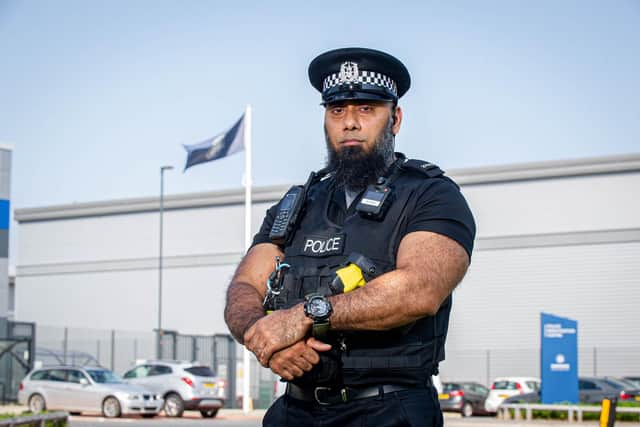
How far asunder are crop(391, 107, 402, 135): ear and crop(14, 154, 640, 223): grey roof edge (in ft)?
127

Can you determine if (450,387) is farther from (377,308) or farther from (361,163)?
(377,308)

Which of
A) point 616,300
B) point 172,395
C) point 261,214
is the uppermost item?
point 261,214

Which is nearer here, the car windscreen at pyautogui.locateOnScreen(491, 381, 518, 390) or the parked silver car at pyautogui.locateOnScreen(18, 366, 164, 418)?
the parked silver car at pyautogui.locateOnScreen(18, 366, 164, 418)

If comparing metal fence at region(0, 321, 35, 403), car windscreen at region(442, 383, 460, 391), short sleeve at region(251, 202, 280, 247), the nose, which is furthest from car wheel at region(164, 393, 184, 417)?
the nose

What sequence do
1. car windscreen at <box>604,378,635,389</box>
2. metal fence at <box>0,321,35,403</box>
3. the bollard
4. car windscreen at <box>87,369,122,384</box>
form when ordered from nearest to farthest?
the bollard, car windscreen at <box>87,369,122,384</box>, car windscreen at <box>604,378,635,389</box>, metal fence at <box>0,321,35,403</box>

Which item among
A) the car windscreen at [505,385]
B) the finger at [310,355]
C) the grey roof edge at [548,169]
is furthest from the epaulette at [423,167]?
the grey roof edge at [548,169]

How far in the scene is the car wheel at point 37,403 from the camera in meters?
27.2

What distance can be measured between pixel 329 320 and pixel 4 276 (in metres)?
30.8

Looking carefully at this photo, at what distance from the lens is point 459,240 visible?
3.19 m

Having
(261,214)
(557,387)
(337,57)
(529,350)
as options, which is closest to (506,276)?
(529,350)

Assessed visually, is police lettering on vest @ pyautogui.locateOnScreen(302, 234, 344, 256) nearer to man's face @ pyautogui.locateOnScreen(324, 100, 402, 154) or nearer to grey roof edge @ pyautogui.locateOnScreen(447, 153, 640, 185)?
man's face @ pyautogui.locateOnScreen(324, 100, 402, 154)

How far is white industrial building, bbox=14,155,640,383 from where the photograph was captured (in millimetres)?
40531

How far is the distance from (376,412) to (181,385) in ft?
84.0

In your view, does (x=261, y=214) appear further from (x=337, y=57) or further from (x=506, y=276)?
(x=337, y=57)
